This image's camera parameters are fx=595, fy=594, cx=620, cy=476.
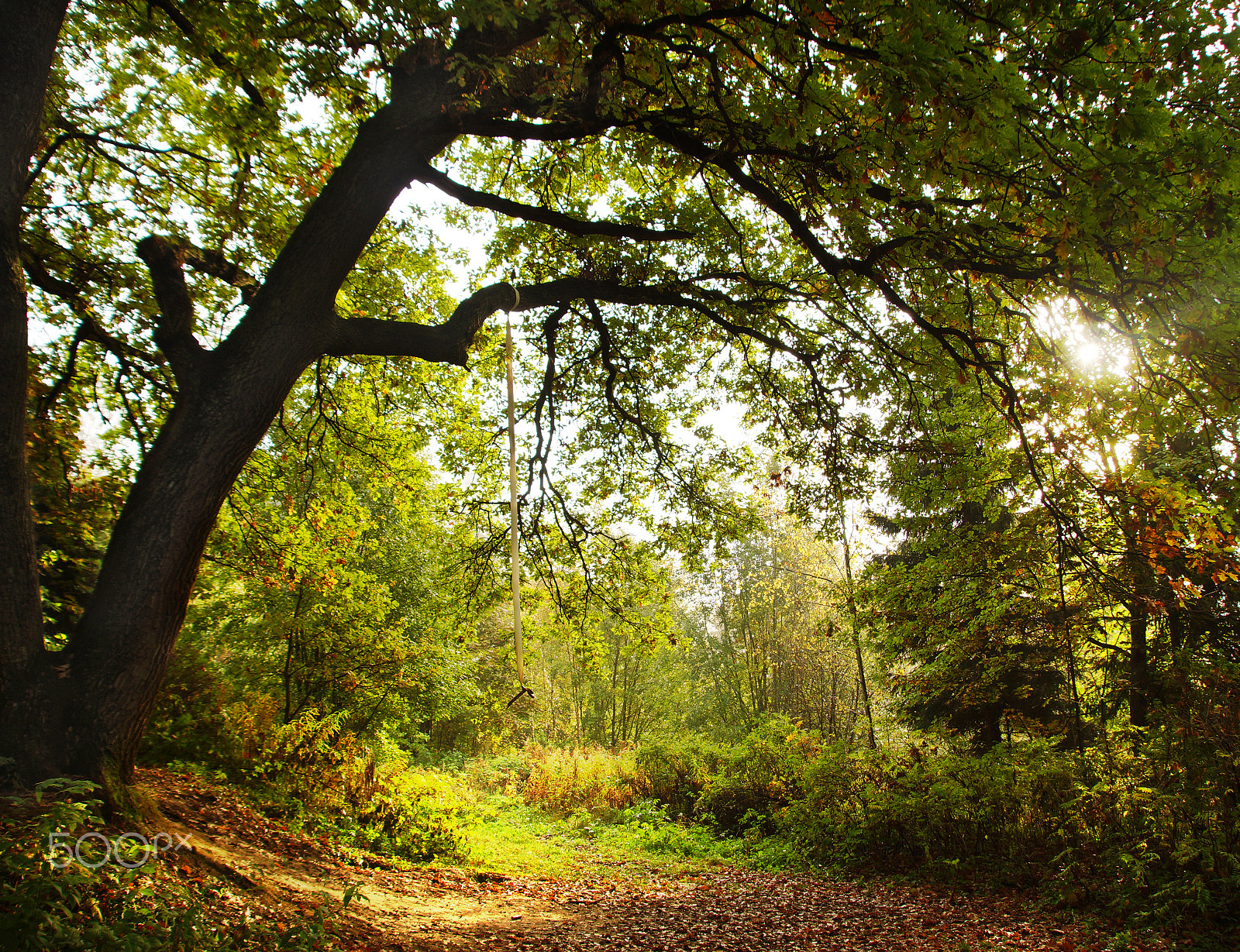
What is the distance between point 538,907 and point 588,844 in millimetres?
5588

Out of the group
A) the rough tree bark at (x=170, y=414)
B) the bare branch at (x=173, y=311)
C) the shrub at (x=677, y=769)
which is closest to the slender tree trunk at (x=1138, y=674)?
the shrub at (x=677, y=769)

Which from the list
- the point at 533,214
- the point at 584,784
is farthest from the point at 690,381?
the point at 584,784

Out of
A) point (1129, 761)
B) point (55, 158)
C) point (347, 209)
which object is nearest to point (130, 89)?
point (55, 158)

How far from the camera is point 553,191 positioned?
6.80 m

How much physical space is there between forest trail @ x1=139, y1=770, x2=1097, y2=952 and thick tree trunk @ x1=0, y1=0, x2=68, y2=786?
1351mm

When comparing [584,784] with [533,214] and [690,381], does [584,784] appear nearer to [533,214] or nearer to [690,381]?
[690,381]

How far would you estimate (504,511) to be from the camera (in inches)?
314

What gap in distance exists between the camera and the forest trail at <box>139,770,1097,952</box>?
392 centimetres

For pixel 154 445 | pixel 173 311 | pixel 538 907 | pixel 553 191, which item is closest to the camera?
pixel 154 445

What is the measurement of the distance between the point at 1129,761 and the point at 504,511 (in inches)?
306

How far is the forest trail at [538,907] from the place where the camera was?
3920 mm

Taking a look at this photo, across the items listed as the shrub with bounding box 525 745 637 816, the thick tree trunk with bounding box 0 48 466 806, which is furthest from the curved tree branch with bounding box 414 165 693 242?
the shrub with bounding box 525 745 637 816

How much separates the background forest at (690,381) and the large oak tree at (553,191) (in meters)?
0.04

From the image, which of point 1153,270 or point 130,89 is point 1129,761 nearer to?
point 1153,270
